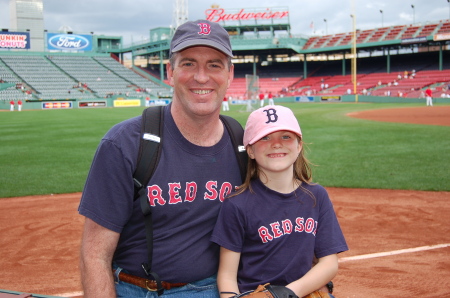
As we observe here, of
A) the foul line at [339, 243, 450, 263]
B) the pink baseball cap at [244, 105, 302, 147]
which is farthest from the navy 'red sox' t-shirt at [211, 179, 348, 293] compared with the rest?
the foul line at [339, 243, 450, 263]

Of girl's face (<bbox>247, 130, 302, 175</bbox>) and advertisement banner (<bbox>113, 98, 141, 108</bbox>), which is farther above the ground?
advertisement banner (<bbox>113, 98, 141, 108</bbox>)

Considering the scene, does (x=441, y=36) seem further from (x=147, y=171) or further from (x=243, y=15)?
(x=147, y=171)

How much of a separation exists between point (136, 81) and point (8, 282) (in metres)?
58.4

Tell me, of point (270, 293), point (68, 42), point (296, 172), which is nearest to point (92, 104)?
point (68, 42)

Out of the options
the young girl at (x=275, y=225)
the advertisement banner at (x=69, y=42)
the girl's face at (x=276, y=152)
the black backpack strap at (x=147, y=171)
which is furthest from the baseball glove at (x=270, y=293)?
the advertisement banner at (x=69, y=42)

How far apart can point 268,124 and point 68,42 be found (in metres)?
67.9

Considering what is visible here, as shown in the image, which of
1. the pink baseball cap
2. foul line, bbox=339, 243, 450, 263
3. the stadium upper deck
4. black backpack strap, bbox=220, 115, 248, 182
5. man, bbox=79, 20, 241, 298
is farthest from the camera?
the stadium upper deck

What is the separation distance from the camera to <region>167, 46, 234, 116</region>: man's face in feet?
8.93

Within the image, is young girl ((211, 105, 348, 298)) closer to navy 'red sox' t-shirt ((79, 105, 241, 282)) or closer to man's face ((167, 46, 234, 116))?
navy 'red sox' t-shirt ((79, 105, 241, 282))

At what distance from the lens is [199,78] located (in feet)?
8.93

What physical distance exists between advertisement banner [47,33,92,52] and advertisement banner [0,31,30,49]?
4.51 metres

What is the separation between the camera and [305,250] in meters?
2.63

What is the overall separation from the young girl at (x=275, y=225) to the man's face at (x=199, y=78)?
328mm

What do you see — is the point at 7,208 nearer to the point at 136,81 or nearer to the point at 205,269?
the point at 205,269
